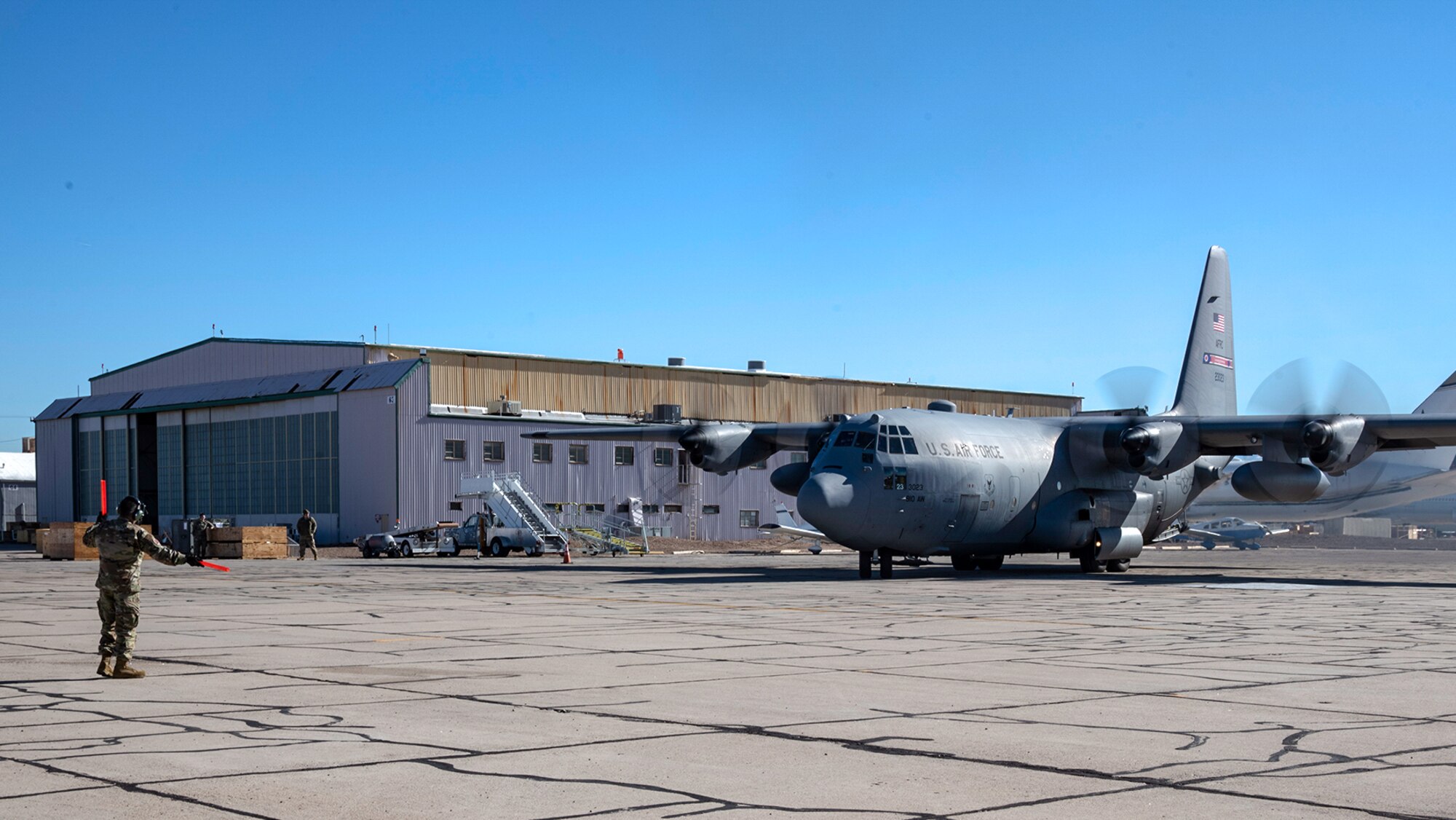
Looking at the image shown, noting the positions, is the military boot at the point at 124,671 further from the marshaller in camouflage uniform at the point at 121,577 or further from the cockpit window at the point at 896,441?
the cockpit window at the point at 896,441

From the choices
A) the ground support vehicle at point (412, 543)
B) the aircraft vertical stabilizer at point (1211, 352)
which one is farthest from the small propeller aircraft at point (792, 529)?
the aircraft vertical stabilizer at point (1211, 352)

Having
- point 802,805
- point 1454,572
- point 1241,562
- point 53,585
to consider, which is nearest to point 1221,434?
point 1454,572

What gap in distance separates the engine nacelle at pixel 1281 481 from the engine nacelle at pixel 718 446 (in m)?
12.8

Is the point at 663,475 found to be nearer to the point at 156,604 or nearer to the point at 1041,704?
the point at 156,604

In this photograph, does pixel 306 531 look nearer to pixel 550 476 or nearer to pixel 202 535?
pixel 202 535

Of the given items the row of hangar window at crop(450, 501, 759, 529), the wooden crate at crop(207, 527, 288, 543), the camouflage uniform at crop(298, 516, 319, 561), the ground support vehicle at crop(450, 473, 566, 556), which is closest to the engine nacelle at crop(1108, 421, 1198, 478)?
the ground support vehicle at crop(450, 473, 566, 556)

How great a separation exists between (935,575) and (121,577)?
73.7ft

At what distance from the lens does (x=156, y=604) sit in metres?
21.6

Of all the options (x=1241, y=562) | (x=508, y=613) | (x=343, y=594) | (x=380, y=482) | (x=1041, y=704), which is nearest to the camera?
(x=1041, y=704)

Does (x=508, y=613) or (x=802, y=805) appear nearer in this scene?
(x=802, y=805)

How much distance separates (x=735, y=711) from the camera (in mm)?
9859

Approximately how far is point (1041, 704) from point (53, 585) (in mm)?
24362

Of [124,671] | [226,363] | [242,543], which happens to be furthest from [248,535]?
[124,671]

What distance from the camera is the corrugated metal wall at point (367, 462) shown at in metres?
55.9
